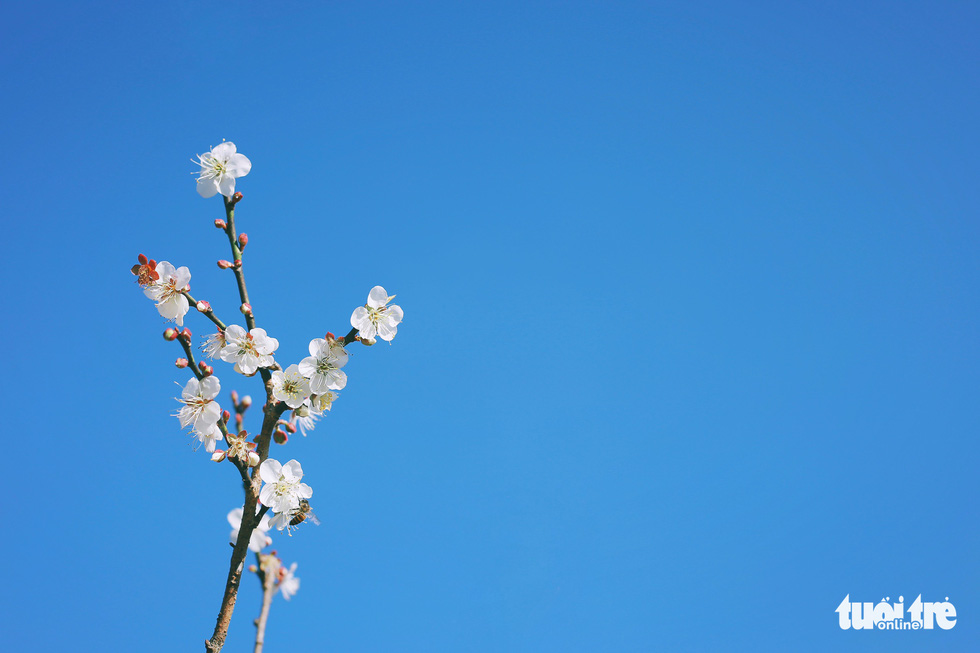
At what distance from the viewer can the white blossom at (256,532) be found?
171 cm

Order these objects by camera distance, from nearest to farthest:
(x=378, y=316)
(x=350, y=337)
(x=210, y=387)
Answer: (x=210, y=387), (x=350, y=337), (x=378, y=316)

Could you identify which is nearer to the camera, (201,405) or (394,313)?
(201,405)

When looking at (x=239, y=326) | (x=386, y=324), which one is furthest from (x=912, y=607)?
(x=239, y=326)

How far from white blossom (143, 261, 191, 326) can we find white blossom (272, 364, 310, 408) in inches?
15.2

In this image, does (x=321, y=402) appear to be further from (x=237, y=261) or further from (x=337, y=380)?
(x=237, y=261)

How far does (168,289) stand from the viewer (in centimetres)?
182

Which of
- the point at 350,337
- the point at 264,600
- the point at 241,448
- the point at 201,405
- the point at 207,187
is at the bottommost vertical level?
the point at 264,600

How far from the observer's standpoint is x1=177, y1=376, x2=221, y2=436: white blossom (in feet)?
5.77

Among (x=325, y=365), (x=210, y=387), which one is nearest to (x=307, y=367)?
(x=325, y=365)

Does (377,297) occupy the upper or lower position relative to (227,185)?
lower

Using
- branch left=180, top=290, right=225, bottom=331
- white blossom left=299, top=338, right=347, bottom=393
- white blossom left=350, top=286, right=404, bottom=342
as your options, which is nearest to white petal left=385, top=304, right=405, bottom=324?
white blossom left=350, top=286, right=404, bottom=342

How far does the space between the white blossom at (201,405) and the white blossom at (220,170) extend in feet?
2.05

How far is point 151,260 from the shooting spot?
1.83m

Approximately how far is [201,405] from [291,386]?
0.91ft
